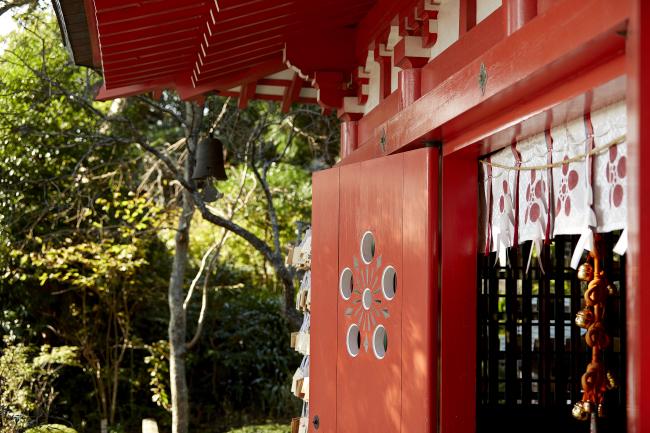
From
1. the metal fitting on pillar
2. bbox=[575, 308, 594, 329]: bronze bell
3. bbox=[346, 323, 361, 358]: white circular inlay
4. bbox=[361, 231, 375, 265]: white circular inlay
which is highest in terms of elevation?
the metal fitting on pillar

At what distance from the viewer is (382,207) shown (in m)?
4.07

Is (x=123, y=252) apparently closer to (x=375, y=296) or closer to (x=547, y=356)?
(x=547, y=356)

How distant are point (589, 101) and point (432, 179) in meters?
1.15

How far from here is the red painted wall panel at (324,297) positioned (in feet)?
15.4

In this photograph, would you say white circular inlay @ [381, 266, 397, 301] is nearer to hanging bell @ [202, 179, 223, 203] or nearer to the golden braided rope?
the golden braided rope

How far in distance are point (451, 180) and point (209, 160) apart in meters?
4.14

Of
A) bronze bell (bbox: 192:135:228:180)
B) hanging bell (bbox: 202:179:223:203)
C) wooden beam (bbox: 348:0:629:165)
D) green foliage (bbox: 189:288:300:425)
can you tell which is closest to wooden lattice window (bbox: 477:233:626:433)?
wooden beam (bbox: 348:0:629:165)

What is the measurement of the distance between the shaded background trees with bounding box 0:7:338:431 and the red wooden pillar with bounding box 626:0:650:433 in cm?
730

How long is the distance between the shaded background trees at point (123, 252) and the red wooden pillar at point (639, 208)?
730 cm

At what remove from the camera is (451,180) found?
365 cm

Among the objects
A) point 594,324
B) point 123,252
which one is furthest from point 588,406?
point 123,252

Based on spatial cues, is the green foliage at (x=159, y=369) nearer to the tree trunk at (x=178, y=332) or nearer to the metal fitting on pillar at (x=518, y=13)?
the tree trunk at (x=178, y=332)

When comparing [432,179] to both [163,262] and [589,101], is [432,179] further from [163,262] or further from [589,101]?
[163,262]

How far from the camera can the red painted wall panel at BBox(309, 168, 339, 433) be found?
471cm
